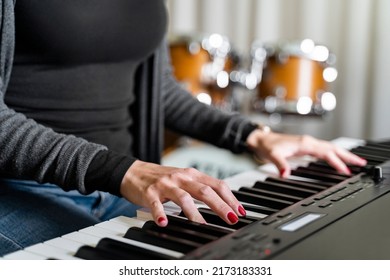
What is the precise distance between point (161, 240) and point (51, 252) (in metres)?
0.13

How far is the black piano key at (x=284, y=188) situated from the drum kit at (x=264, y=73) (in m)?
1.53

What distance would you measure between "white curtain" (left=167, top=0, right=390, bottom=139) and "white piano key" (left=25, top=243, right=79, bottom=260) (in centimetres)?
217

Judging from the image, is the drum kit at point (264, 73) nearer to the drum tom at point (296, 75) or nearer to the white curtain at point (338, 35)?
the drum tom at point (296, 75)

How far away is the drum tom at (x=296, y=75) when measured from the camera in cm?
265

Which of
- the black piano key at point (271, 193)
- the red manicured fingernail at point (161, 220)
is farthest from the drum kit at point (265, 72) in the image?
the red manicured fingernail at point (161, 220)

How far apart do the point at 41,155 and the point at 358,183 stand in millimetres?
522

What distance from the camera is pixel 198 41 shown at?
8.51 feet

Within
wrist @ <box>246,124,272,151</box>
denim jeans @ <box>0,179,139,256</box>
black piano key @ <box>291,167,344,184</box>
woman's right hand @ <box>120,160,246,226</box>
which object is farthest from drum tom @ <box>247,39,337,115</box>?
woman's right hand @ <box>120,160,246,226</box>

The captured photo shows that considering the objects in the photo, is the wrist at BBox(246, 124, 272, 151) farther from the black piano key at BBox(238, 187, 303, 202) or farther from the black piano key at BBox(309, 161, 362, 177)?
the black piano key at BBox(238, 187, 303, 202)

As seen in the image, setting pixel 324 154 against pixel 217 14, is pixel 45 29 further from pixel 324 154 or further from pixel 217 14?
pixel 217 14

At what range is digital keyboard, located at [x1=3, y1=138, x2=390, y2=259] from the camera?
71cm

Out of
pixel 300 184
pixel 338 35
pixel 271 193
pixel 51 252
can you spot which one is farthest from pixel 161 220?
pixel 338 35

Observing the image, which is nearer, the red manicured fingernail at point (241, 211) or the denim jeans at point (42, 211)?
the red manicured fingernail at point (241, 211)
